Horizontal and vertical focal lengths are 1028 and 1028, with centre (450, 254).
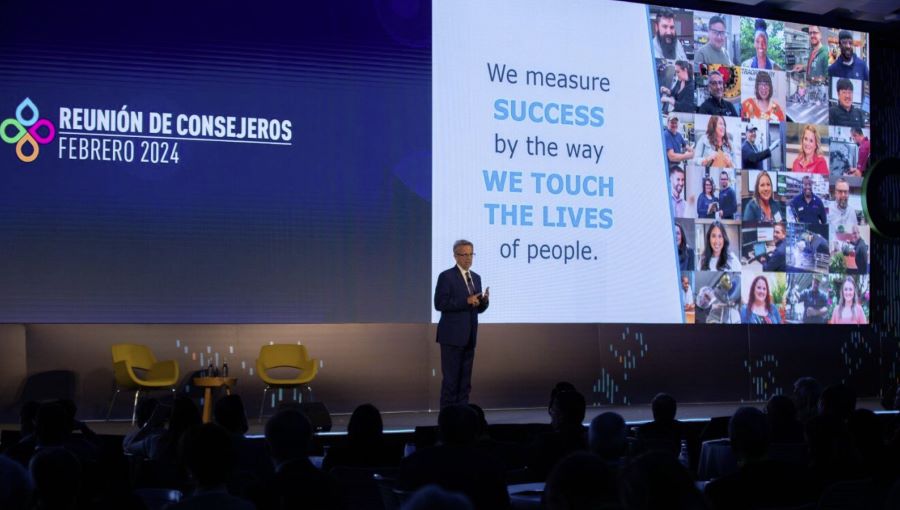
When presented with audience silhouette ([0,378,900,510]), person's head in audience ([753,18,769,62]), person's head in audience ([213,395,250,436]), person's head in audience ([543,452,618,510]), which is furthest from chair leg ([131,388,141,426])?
person's head in audience ([543,452,618,510])

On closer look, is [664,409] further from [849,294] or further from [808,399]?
[849,294]

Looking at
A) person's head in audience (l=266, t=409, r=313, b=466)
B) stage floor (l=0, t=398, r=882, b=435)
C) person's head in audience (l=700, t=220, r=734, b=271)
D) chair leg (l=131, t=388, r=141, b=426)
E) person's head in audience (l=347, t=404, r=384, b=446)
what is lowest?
stage floor (l=0, t=398, r=882, b=435)

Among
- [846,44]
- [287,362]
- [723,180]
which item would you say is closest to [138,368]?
[287,362]

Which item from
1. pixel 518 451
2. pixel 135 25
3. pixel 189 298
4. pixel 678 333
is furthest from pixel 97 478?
pixel 678 333

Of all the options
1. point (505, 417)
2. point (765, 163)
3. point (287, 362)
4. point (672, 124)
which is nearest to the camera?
point (287, 362)

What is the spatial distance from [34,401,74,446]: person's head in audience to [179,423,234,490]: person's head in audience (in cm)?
124

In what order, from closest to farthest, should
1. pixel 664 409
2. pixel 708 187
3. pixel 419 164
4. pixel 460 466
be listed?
pixel 460 466 < pixel 664 409 < pixel 419 164 < pixel 708 187

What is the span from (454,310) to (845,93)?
5699 millimetres

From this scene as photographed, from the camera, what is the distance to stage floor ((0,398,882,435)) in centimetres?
812

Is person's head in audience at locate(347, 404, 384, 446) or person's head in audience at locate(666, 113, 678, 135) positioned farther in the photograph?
person's head in audience at locate(666, 113, 678, 135)

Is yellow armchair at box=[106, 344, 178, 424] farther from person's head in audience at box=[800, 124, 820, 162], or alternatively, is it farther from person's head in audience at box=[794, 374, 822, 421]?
person's head in audience at box=[800, 124, 820, 162]

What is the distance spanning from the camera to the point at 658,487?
1935 mm

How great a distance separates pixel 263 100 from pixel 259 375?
7.68ft

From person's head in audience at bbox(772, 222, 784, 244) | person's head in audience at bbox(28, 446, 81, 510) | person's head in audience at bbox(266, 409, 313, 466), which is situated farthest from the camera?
person's head in audience at bbox(772, 222, 784, 244)
